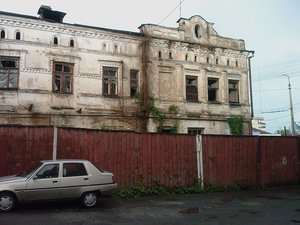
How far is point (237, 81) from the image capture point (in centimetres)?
2577

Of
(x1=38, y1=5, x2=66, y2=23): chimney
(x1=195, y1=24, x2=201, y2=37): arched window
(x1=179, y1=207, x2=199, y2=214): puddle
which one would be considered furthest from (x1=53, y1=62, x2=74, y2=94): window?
(x1=179, y1=207, x2=199, y2=214): puddle

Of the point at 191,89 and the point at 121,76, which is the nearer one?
the point at 121,76

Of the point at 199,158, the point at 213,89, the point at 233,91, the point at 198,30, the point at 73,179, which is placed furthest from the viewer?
the point at 233,91

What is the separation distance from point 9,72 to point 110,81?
577cm

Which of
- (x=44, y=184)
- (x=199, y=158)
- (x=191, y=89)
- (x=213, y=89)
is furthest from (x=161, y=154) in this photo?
(x=213, y=89)

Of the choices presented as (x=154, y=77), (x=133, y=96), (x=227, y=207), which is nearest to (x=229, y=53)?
(x=154, y=77)

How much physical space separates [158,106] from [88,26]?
21.2ft

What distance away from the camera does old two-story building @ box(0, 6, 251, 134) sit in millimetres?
19469

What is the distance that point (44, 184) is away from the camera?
1090 cm

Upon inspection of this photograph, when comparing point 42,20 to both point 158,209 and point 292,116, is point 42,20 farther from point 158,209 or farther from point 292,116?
point 292,116

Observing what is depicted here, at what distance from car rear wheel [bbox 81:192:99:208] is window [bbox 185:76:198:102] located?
13.4 meters

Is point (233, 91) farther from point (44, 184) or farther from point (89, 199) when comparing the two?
point (44, 184)

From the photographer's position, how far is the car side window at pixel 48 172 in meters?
11.0

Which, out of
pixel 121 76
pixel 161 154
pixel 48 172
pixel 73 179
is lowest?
pixel 73 179
